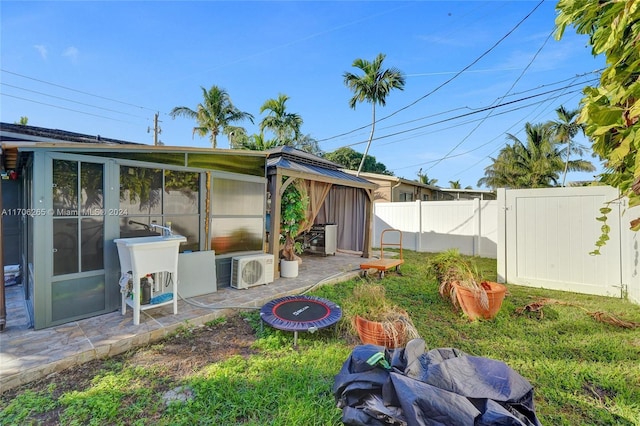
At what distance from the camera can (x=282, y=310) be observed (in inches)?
133

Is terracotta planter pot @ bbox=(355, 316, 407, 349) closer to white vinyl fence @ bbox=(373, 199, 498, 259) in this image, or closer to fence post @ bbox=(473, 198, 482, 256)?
white vinyl fence @ bbox=(373, 199, 498, 259)

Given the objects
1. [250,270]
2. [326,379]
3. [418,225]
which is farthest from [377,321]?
[418,225]

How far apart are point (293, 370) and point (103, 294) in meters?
2.67

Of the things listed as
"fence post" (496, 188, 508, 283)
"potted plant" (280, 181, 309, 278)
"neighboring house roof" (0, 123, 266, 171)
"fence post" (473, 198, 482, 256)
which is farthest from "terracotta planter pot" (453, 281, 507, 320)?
"fence post" (473, 198, 482, 256)

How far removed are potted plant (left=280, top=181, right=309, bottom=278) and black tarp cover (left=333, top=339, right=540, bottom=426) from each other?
12.5ft

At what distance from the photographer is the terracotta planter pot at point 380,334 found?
2.73m

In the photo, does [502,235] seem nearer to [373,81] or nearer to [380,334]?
[380,334]

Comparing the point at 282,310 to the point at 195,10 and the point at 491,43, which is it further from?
the point at 491,43

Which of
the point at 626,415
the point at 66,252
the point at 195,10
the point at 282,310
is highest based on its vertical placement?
the point at 195,10

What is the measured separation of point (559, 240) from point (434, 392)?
5.03 meters

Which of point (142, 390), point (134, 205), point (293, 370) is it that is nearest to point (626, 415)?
point (293, 370)

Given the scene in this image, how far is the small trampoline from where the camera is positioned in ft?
9.73

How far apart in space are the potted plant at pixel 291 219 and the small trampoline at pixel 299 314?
1.79 m

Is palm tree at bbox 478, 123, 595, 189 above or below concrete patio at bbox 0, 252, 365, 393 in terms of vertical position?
above
